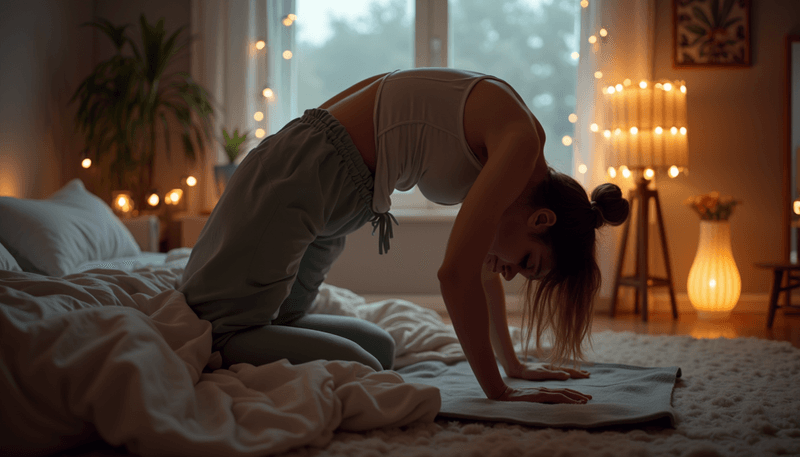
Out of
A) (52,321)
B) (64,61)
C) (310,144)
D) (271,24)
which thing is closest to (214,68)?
(271,24)

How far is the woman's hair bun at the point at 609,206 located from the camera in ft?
3.94

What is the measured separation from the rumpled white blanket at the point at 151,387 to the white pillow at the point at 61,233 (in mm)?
753

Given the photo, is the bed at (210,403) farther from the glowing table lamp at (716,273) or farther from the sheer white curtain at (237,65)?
the sheer white curtain at (237,65)

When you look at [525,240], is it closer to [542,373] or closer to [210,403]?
Answer: [542,373]

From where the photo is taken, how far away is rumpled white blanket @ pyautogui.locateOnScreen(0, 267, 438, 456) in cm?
83

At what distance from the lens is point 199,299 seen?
117 centimetres

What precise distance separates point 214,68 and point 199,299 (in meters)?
2.28

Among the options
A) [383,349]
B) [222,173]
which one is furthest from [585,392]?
[222,173]

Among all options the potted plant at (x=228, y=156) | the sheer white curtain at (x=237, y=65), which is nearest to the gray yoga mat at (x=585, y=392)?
the potted plant at (x=228, y=156)

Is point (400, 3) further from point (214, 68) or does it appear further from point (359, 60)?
point (214, 68)

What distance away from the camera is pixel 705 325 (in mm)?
2689

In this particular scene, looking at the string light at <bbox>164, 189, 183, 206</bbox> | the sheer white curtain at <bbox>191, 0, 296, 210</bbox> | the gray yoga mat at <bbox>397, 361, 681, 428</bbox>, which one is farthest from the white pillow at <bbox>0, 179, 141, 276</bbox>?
the gray yoga mat at <bbox>397, 361, 681, 428</bbox>

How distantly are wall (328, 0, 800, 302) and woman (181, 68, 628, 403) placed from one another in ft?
6.36

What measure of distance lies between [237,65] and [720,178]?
2756 millimetres
